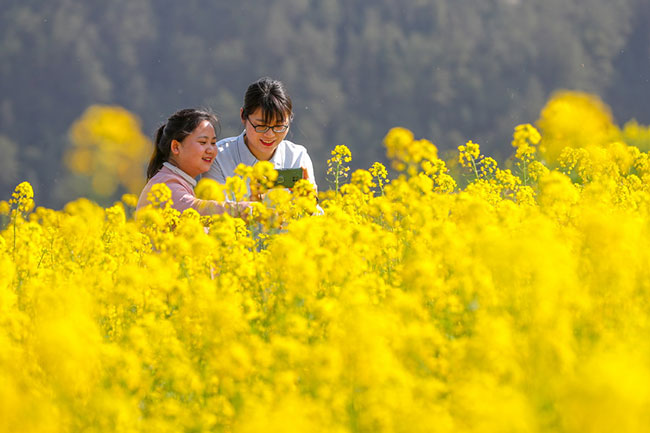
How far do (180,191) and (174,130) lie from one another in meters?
0.38

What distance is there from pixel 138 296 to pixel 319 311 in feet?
2.19

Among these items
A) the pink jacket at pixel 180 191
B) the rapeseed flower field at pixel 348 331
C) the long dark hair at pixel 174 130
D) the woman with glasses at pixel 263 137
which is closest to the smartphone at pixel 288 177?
the woman with glasses at pixel 263 137

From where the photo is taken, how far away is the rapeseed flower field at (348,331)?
1.51 meters

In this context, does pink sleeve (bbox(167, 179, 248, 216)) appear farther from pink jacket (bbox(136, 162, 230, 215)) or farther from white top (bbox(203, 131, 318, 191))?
white top (bbox(203, 131, 318, 191))

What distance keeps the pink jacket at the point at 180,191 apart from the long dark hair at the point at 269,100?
54cm

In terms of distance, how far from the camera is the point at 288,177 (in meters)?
3.76

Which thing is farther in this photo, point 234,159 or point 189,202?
point 234,159

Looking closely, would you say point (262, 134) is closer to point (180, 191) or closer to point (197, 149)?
point (197, 149)

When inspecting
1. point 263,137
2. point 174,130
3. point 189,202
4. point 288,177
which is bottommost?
point 189,202

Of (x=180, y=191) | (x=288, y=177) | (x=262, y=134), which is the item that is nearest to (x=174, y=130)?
(x=180, y=191)

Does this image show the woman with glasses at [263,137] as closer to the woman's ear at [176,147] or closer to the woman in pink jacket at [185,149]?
the woman in pink jacket at [185,149]

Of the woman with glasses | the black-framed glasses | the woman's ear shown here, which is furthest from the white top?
the woman's ear

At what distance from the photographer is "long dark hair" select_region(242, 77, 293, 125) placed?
398 centimetres

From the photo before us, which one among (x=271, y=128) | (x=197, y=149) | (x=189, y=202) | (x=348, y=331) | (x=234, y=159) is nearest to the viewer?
(x=348, y=331)
